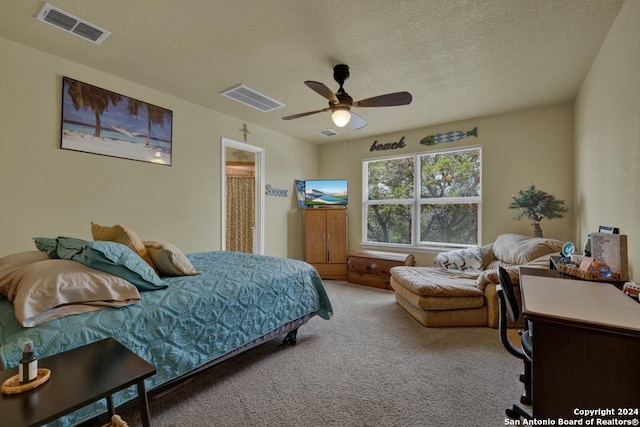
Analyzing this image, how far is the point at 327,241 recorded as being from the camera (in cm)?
511

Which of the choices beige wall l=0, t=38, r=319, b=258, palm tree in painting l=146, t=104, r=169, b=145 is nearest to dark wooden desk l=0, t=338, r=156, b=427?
beige wall l=0, t=38, r=319, b=258

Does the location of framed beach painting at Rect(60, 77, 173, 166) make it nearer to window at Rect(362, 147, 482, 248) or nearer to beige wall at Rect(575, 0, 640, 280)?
window at Rect(362, 147, 482, 248)

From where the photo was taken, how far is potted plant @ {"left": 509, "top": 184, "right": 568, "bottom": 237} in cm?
340

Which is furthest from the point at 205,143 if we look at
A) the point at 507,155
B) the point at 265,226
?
the point at 507,155

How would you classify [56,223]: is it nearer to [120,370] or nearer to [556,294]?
[120,370]

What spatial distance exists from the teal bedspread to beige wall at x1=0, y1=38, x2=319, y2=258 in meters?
1.14

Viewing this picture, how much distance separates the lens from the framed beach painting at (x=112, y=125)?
104 inches

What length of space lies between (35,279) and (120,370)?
2.52ft

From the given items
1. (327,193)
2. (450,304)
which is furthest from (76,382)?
(327,193)

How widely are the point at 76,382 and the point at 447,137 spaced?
4905mm

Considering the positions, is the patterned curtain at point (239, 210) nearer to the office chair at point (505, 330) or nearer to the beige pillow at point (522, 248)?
the beige pillow at point (522, 248)

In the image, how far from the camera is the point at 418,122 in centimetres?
440

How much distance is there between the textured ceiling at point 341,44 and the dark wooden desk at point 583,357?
6.56 feet

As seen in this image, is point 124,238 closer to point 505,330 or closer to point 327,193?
point 505,330
